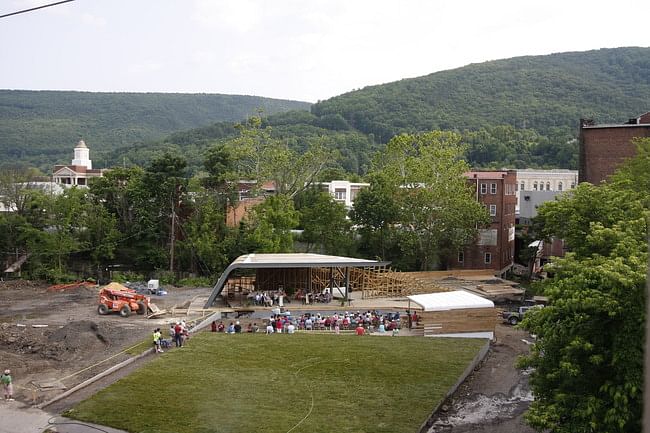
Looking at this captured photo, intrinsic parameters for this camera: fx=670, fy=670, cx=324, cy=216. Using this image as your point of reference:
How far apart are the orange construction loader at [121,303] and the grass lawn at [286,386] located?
6864 millimetres

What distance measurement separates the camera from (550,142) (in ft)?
387

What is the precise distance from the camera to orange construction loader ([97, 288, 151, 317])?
3403 centimetres

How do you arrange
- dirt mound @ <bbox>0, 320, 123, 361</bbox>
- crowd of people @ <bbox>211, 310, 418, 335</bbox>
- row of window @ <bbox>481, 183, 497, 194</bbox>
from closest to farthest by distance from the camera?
dirt mound @ <bbox>0, 320, 123, 361</bbox> → crowd of people @ <bbox>211, 310, 418, 335</bbox> → row of window @ <bbox>481, 183, 497, 194</bbox>

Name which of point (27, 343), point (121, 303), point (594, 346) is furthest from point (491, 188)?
point (594, 346)

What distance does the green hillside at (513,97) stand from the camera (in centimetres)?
13925

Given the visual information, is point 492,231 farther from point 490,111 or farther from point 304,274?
point 490,111

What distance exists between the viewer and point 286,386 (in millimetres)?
21672

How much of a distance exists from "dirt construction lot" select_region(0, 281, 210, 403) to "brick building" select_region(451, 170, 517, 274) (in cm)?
2486

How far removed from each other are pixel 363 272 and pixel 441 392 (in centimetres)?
2067

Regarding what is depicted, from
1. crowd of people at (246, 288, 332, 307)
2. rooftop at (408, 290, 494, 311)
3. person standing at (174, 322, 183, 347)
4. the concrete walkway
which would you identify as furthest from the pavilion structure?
the concrete walkway

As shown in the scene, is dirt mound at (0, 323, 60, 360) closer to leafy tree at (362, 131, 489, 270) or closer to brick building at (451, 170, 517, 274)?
leafy tree at (362, 131, 489, 270)

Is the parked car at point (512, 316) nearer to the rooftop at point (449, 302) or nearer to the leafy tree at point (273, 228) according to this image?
the rooftop at point (449, 302)

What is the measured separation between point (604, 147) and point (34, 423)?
43.2 m

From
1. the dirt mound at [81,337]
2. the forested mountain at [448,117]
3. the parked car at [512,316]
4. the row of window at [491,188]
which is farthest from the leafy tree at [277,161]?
the forested mountain at [448,117]
